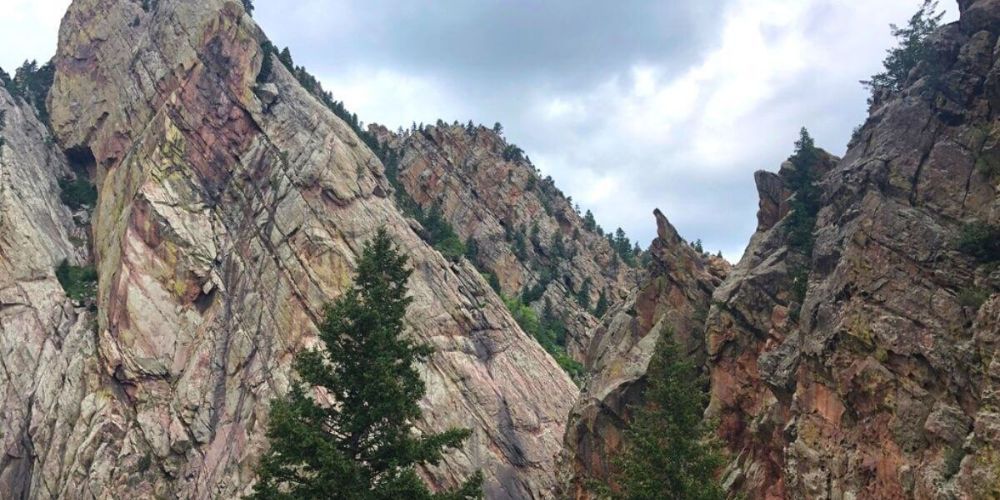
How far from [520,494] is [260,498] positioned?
30325 mm

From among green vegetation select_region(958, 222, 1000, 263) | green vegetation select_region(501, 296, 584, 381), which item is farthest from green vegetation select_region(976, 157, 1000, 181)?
green vegetation select_region(501, 296, 584, 381)

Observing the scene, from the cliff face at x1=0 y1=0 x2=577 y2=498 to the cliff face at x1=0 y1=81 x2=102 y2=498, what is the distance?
0.42 ft

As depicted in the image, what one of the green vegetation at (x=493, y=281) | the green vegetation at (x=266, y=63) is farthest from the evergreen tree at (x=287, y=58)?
the green vegetation at (x=493, y=281)

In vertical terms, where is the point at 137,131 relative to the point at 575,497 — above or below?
above

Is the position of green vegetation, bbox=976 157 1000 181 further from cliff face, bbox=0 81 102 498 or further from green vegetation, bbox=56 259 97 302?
green vegetation, bbox=56 259 97 302

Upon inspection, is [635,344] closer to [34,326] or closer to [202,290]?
[202,290]

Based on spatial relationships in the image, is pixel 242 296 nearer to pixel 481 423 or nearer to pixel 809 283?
pixel 481 423

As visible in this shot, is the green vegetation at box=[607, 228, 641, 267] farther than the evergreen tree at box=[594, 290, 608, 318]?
Yes

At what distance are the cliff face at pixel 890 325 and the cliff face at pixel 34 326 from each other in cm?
4130

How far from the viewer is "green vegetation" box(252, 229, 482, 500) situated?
705 inches

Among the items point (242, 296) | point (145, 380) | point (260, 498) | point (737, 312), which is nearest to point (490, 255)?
point (242, 296)

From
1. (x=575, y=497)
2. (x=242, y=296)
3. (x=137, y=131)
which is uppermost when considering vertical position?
(x=137, y=131)

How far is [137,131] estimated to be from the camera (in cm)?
6159

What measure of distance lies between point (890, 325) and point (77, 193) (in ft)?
214
